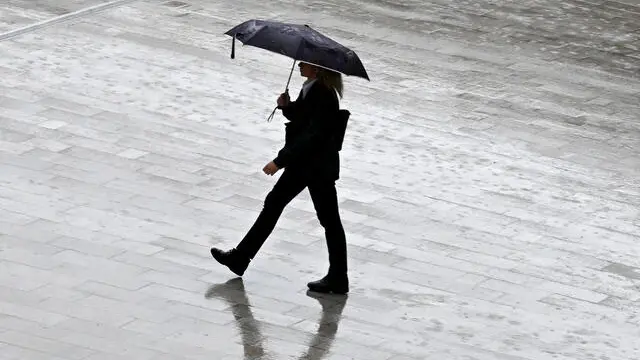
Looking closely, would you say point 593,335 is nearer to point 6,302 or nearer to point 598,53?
point 6,302

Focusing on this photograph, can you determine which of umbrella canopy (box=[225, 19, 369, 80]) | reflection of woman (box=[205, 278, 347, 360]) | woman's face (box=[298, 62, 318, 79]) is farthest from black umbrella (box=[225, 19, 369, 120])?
reflection of woman (box=[205, 278, 347, 360])

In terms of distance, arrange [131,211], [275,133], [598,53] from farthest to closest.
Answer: [598,53] < [275,133] < [131,211]

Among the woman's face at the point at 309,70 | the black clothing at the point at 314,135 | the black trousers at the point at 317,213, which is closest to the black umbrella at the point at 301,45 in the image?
the woman's face at the point at 309,70

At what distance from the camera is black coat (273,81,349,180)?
10.2 metres

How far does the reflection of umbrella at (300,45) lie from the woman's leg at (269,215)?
2.84ft

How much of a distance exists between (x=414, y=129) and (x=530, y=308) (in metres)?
4.04

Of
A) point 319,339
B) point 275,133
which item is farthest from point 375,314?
point 275,133

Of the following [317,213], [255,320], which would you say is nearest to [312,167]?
[317,213]

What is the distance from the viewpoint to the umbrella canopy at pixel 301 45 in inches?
393

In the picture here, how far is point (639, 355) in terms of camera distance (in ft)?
32.4

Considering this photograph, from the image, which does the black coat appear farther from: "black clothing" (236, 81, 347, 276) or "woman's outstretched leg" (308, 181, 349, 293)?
"woman's outstretched leg" (308, 181, 349, 293)

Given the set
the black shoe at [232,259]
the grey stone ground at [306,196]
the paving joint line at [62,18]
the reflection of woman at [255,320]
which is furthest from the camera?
the paving joint line at [62,18]

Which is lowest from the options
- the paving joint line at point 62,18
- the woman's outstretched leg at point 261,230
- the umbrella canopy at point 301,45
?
the paving joint line at point 62,18

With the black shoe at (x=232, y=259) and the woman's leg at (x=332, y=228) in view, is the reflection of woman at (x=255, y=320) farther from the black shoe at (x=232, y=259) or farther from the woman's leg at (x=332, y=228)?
the woman's leg at (x=332, y=228)
